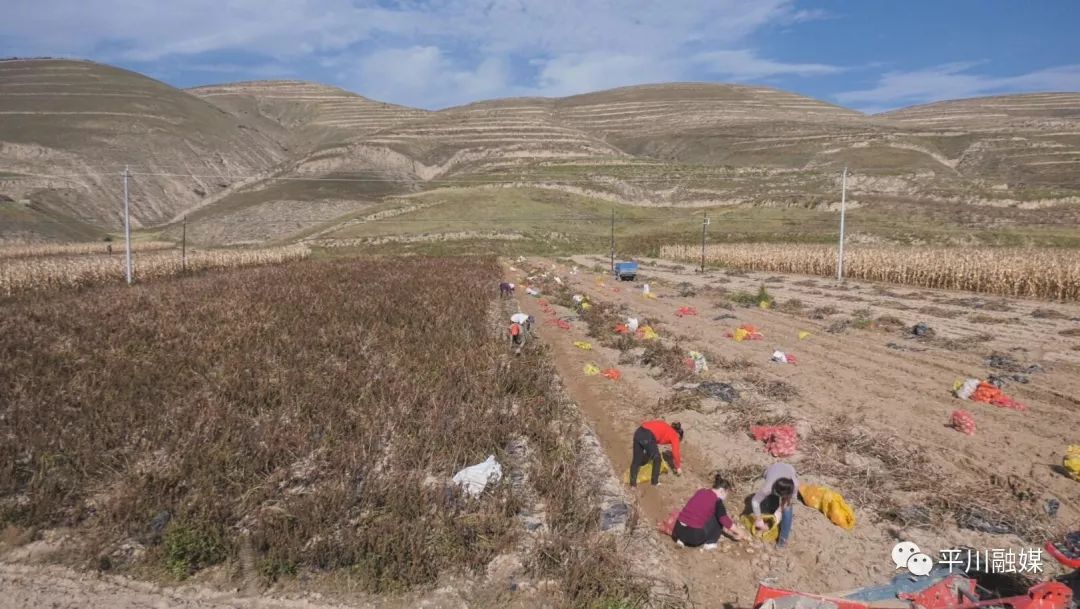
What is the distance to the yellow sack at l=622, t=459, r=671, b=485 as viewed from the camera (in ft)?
21.0

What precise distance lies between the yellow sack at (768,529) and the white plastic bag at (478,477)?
7.64ft

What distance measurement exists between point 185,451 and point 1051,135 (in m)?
121

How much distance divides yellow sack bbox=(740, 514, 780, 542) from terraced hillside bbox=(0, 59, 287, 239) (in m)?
64.4

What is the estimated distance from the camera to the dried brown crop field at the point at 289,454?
463cm

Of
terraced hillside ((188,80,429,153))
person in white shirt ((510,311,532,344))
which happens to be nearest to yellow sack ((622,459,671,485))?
person in white shirt ((510,311,532,344))

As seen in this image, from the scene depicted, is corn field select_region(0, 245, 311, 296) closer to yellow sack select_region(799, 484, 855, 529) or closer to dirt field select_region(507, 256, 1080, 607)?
dirt field select_region(507, 256, 1080, 607)

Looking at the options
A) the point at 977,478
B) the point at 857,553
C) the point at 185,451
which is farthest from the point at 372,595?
the point at 977,478

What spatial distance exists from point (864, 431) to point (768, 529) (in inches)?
119

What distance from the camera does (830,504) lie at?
554 cm

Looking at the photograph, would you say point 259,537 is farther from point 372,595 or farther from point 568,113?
point 568,113

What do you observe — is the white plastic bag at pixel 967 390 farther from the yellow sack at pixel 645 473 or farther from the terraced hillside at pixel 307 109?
the terraced hillside at pixel 307 109

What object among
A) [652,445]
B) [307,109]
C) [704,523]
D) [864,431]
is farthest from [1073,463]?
[307,109]

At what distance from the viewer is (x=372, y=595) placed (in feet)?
14.1
